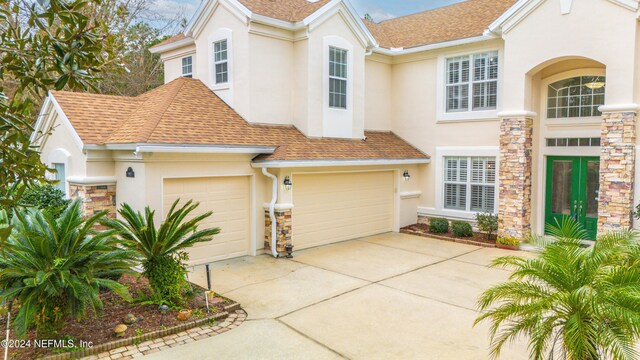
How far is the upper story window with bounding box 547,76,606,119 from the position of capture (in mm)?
11703

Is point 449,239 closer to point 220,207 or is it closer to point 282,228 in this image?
point 282,228

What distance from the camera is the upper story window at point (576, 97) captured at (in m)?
11.7

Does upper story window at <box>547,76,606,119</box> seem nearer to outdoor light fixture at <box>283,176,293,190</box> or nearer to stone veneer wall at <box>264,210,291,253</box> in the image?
outdoor light fixture at <box>283,176,293,190</box>

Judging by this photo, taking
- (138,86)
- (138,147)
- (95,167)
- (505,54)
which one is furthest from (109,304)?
(138,86)

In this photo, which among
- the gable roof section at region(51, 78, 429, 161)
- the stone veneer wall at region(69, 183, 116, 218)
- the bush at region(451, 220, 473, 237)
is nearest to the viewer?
the stone veneer wall at region(69, 183, 116, 218)

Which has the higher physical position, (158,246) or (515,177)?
(515,177)

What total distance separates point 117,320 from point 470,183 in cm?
1067

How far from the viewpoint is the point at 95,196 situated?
9.57 meters

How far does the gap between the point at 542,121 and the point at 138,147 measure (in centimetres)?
1082

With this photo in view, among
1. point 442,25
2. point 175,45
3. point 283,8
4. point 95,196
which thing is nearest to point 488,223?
point 442,25

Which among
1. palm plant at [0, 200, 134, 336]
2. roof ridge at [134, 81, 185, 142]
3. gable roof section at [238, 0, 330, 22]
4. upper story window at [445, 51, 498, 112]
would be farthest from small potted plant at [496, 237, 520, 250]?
palm plant at [0, 200, 134, 336]

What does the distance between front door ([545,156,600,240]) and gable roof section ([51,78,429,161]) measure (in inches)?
190

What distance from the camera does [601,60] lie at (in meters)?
10.4

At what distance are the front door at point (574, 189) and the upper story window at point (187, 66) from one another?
1148cm
